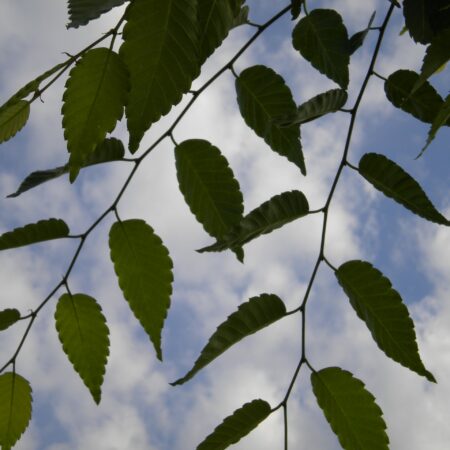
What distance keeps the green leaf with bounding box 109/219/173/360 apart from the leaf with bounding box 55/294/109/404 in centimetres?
11

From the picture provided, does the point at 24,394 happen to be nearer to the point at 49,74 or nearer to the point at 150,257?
the point at 150,257

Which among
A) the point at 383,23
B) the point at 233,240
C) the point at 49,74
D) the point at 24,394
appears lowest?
the point at 24,394

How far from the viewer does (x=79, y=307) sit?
2.94 ft

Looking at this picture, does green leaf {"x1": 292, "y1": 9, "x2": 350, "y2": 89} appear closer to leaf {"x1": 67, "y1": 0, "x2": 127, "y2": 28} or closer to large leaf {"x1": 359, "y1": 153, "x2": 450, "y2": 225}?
large leaf {"x1": 359, "y1": 153, "x2": 450, "y2": 225}

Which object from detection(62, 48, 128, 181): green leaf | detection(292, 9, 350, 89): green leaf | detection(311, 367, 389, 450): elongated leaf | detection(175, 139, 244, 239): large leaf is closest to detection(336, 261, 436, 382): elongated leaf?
detection(311, 367, 389, 450): elongated leaf

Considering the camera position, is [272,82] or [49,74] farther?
[272,82]

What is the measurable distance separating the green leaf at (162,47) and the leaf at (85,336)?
38 centimetres

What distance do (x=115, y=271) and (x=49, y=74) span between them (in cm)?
25

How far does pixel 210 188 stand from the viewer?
829 millimetres

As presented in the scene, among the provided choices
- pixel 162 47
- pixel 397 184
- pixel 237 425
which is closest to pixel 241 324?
pixel 237 425

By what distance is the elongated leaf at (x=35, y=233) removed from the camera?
3.01ft

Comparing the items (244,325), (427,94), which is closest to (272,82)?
(427,94)

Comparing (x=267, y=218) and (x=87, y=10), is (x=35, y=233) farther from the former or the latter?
(x=87, y=10)

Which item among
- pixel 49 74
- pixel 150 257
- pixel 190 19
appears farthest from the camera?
pixel 150 257
